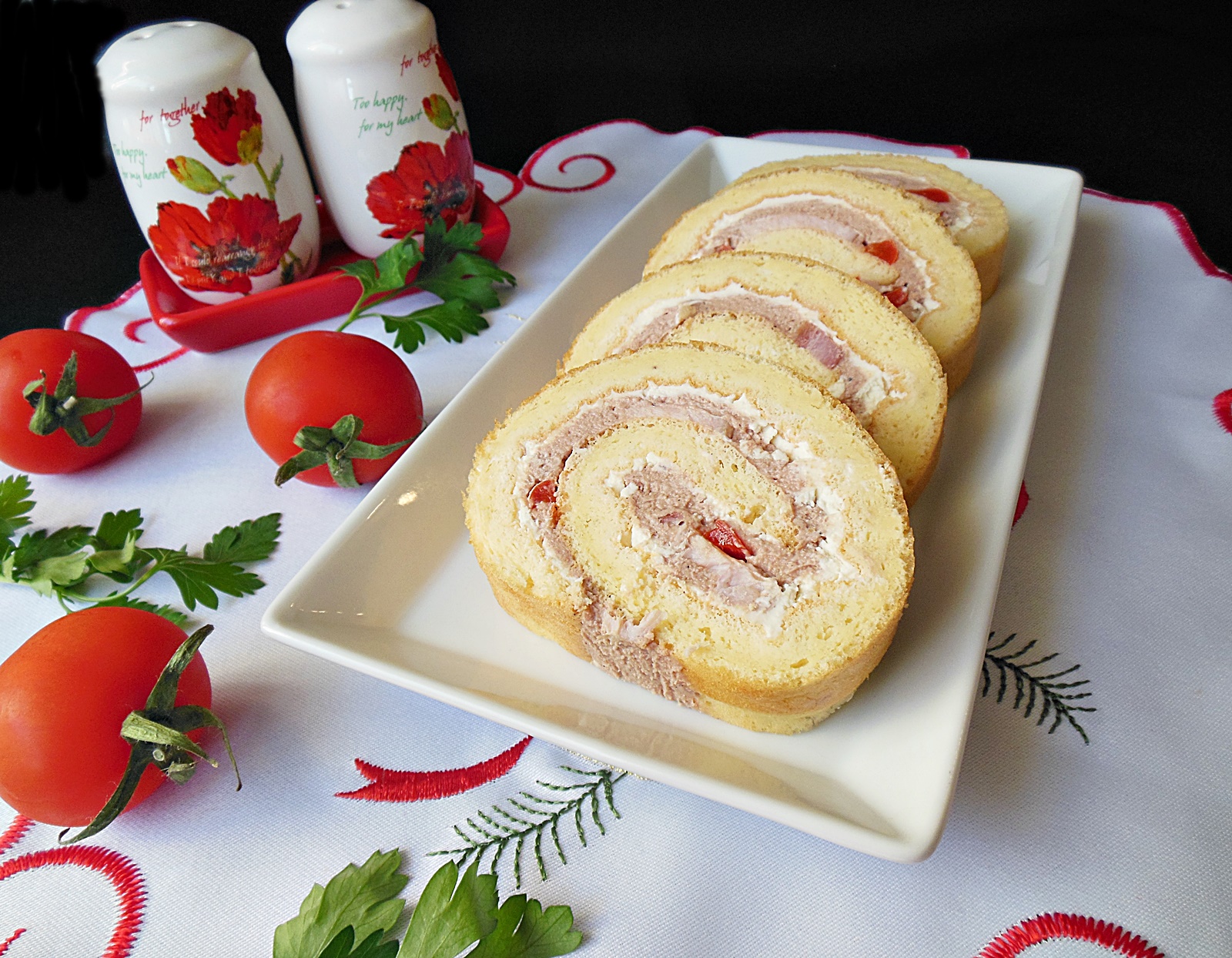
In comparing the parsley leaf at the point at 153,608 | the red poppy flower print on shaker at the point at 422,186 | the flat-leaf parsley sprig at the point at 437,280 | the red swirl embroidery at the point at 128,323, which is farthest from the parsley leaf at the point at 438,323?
the parsley leaf at the point at 153,608

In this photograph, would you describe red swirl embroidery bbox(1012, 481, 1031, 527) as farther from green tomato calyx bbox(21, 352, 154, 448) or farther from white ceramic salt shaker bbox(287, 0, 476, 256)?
green tomato calyx bbox(21, 352, 154, 448)

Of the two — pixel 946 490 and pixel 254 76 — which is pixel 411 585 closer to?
pixel 946 490

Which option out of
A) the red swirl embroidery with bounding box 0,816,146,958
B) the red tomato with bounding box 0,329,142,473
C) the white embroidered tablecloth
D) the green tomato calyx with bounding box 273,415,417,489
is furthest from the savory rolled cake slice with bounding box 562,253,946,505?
→ the red swirl embroidery with bounding box 0,816,146,958

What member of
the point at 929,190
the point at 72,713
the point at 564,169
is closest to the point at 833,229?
the point at 929,190

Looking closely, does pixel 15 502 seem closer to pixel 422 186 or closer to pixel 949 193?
pixel 422 186

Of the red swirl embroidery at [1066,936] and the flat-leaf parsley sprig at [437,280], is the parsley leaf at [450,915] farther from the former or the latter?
the flat-leaf parsley sprig at [437,280]

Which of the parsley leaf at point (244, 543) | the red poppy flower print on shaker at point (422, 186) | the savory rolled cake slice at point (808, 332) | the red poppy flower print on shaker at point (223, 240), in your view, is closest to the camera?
the savory rolled cake slice at point (808, 332)

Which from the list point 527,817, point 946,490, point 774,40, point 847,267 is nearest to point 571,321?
point 847,267
